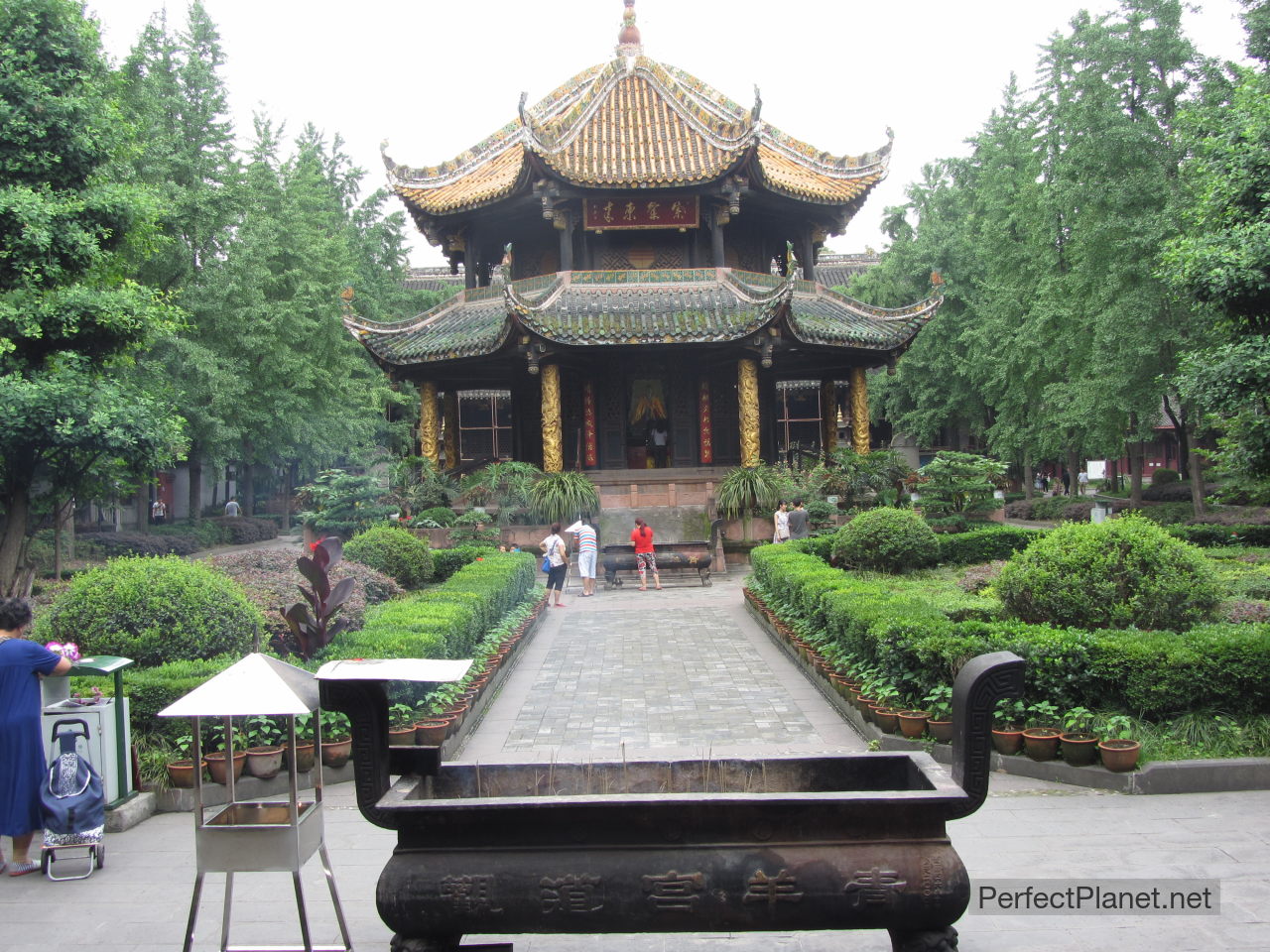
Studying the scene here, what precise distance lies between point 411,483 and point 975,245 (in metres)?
21.7

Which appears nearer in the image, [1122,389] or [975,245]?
[1122,389]

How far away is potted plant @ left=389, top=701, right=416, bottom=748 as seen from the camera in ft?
24.9

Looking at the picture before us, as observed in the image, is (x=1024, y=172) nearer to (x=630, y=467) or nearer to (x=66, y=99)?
(x=630, y=467)

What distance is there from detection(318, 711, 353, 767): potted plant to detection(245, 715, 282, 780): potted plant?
32cm

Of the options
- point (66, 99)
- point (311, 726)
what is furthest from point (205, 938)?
point (66, 99)

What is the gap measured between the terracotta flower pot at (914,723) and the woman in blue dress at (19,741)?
570cm

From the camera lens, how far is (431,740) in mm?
7582

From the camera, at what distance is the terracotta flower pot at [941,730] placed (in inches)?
285

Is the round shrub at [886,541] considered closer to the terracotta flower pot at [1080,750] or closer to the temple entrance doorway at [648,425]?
the terracotta flower pot at [1080,750]

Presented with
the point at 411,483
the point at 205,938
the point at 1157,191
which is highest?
the point at 1157,191

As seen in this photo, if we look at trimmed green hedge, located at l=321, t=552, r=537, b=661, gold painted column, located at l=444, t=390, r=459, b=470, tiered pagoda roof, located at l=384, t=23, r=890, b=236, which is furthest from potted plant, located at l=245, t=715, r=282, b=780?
gold painted column, located at l=444, t=390, r=459, b=470

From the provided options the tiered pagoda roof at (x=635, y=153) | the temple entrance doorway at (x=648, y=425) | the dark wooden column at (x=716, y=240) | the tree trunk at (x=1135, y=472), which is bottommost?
the tree trunk at (x=1135, y=472)

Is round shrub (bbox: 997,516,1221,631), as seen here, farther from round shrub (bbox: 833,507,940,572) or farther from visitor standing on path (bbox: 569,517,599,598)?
visitor standing on path (bbox: 569,517,599,598)

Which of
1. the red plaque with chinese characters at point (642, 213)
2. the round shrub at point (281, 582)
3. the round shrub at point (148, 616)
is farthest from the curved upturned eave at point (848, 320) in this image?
the round shrub at point (148, 616)
